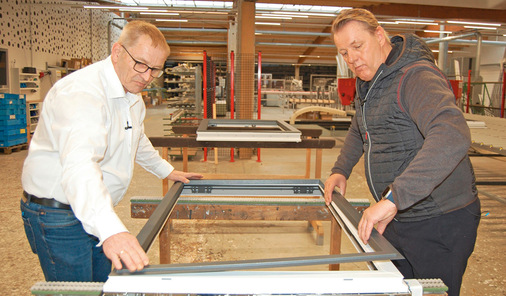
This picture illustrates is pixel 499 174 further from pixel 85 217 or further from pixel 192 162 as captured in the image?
pixel 85 217

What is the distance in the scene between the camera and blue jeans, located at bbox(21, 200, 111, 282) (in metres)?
1.42

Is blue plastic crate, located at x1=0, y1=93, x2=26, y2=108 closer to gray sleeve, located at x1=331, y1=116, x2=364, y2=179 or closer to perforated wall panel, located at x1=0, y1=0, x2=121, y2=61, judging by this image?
perforated wall panel, located at x1=0, y1=0, x2=121, y2=61

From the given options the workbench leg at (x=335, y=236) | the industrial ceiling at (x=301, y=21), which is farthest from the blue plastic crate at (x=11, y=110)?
the workbench leg at (x=335, y=236)

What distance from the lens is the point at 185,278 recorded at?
106cm

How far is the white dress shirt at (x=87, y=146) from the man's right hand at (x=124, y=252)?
0.08ft

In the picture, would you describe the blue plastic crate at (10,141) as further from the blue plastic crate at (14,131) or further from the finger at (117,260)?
the finger at (117,260)

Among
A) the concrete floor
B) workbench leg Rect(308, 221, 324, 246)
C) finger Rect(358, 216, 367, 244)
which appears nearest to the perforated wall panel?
the concrete floor

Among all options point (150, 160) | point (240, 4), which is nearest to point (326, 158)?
point (240, 4)

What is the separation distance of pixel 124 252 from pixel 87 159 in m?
0.32

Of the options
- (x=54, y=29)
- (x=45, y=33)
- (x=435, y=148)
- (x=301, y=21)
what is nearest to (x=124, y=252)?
(x=435, y=148)

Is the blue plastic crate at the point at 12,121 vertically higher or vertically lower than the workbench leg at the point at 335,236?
higher

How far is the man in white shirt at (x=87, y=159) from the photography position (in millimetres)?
1128

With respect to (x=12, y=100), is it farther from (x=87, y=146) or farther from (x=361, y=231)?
(x=361, y=231)

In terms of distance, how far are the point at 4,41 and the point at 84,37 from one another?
5543mm
